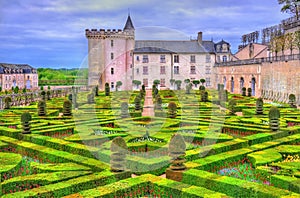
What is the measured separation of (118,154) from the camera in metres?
7.99

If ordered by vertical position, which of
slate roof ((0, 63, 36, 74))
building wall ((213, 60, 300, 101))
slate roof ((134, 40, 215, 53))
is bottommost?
building wall ((213, 60, 300, 101))

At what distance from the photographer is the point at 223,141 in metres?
11.3

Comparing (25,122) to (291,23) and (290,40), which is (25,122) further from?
(291,23)

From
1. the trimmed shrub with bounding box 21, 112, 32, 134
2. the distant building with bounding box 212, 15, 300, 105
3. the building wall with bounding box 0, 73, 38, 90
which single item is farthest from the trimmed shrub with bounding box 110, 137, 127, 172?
the building wall with bounding box 0, 73, 38, 90

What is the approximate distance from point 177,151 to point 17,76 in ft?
170

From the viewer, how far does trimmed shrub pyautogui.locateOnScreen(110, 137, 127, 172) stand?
7.96m

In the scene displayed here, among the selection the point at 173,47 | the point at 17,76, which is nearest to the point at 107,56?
the point at 173,47

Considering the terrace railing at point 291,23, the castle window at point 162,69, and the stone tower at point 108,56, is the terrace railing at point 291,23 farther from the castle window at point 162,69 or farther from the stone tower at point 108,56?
the stone tower at point 108,56

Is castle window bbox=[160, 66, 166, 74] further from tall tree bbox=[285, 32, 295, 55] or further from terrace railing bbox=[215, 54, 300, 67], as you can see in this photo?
tall tree bbox=[285, 32, 295, 55]

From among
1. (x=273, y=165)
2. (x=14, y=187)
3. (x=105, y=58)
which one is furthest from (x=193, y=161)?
(x=105, y=58)

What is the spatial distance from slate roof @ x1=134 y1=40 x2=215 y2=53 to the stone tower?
9.11 ft

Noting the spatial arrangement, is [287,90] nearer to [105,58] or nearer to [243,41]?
[105,58]

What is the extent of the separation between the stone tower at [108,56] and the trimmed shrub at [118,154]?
38.4m

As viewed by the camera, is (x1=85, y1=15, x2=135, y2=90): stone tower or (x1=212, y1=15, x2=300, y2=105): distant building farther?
(x1=85, y1=15, x2=135, y2=90): stone tower
